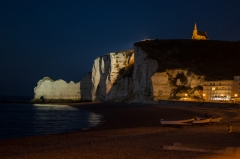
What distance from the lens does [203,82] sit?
168ft

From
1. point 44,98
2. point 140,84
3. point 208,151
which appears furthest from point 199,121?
point 44,98

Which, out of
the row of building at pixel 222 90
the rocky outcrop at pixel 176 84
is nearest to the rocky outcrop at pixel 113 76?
the rocky outcrop at pixel 176 84

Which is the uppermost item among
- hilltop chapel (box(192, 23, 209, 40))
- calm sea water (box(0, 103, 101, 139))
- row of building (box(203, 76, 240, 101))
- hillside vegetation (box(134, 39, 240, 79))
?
hilltop chapel (box(192, 23, 209, 40))

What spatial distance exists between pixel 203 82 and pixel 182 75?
5.01 meters

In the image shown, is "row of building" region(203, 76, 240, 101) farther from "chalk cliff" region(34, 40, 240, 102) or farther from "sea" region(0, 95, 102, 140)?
"sea" region(0, 95, 102, 140)

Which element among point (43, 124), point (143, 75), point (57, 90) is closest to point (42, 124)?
point (43, 124)

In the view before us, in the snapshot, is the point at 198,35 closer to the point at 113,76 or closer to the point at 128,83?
the point at 113,76

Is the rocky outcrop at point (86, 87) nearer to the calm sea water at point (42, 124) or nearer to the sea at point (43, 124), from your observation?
the sea at point (43, 124)

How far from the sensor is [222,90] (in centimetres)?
4794

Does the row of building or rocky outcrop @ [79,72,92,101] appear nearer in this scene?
the row of building

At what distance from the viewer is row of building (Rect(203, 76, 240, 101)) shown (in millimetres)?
47156

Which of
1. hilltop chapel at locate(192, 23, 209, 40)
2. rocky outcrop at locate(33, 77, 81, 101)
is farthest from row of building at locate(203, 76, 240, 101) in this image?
rocky outcrop at locate(33, 77, 81, 101)

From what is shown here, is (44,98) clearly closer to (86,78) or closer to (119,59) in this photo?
(86,78)

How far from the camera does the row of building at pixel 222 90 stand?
4716cm
